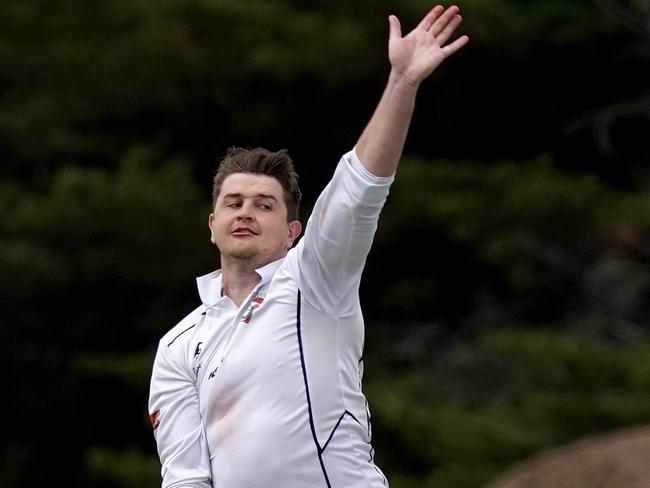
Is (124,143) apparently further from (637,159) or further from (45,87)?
(637,159)

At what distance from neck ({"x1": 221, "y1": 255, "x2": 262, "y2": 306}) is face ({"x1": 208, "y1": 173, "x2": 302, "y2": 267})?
2cm

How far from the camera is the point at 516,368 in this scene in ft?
43.3

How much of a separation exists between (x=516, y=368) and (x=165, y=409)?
9.26 metres

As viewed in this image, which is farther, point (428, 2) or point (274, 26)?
point (274, 26)

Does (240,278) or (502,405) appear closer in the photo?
(240,278)

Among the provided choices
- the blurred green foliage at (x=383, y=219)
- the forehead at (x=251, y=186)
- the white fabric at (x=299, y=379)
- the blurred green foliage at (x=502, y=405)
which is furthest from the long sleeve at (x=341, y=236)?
the blurred green foliage at (x=383, y=219)

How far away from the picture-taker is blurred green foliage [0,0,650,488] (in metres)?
13.3

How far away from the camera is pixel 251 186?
4.12 metres

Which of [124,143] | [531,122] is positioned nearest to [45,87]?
[124,143]

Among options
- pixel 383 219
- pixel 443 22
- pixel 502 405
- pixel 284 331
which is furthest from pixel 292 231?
pixel 383 219

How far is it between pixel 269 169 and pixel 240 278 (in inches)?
11.4

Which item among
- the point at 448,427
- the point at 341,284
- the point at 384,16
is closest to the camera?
the point at 341,284

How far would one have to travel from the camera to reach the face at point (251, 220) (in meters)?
4.08

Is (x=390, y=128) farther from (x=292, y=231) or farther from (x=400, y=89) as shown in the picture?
(x=292, y=231)
